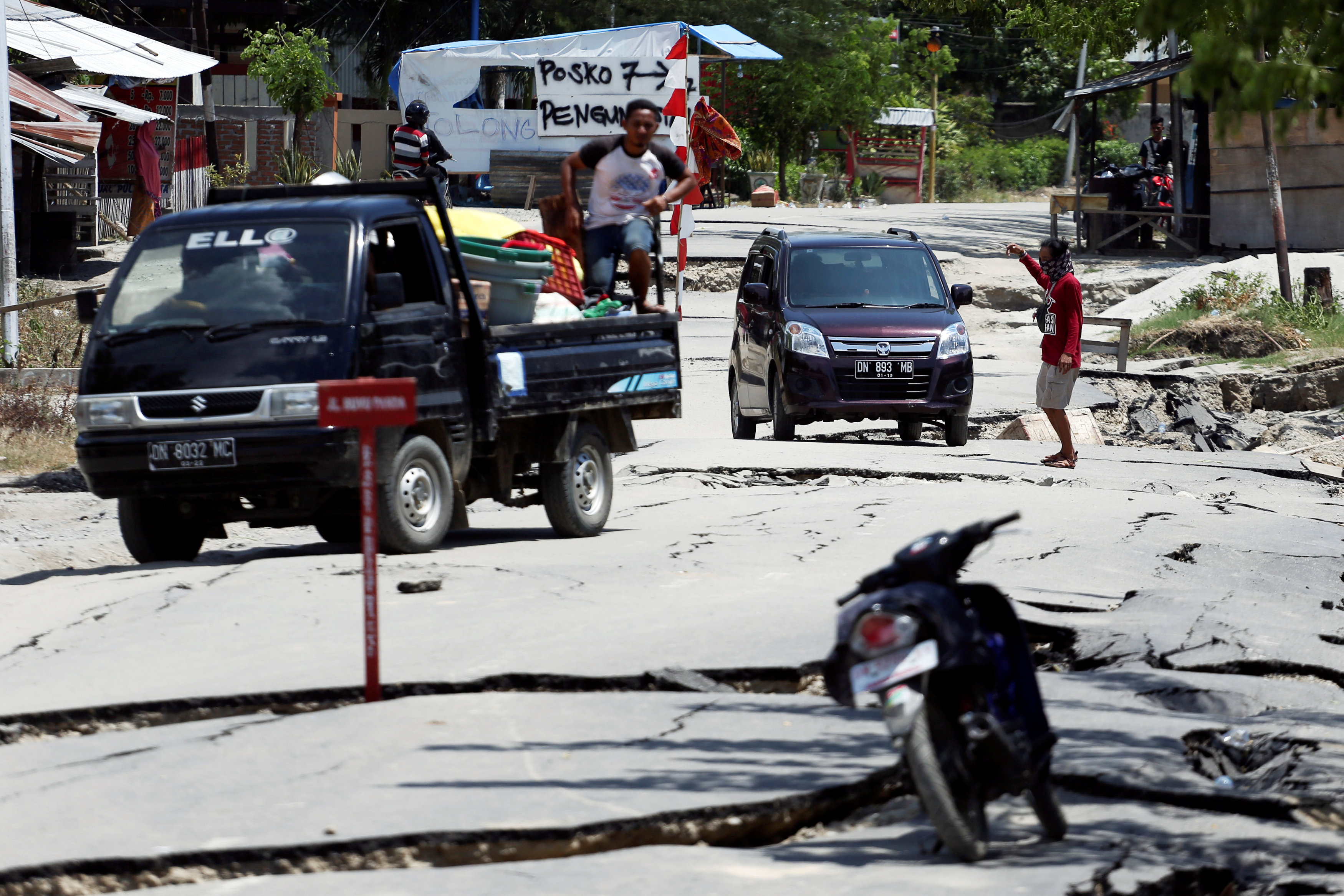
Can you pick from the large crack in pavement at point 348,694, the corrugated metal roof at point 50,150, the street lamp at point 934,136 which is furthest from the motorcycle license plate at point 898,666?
the street lamp at point 934,136

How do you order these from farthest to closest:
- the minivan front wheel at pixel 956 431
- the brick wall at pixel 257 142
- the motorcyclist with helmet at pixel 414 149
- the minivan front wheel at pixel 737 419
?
the brick wall at pixel 257 142 < the minivan front wheel at pixel 737 419 < the minivan front wheel at pixel 956 431 < the motorcyclist with helmet at pixel 414 149

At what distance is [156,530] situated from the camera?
929 centimetres

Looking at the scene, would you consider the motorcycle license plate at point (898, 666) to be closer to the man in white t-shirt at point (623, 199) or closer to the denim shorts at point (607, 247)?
the man in white t-shirt at point (623, 199)

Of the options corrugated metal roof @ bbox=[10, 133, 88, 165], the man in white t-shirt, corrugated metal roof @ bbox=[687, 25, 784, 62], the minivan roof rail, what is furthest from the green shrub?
the minivan roof rail

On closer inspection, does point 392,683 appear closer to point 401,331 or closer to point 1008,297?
point 401,331

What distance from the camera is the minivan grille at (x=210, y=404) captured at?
855 cm

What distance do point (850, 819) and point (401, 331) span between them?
4852mm

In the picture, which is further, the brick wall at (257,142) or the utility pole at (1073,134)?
the utility pole at (1073,134)

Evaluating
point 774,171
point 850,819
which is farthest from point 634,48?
point 774,171

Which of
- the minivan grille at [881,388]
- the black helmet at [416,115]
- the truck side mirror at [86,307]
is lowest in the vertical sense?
the minivan grille at [881,388]

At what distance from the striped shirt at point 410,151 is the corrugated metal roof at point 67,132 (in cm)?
1061

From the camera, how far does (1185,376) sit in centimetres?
2005

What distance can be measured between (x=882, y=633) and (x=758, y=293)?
461 inches

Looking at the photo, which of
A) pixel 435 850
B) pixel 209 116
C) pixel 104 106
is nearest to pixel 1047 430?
pixel 435 850
